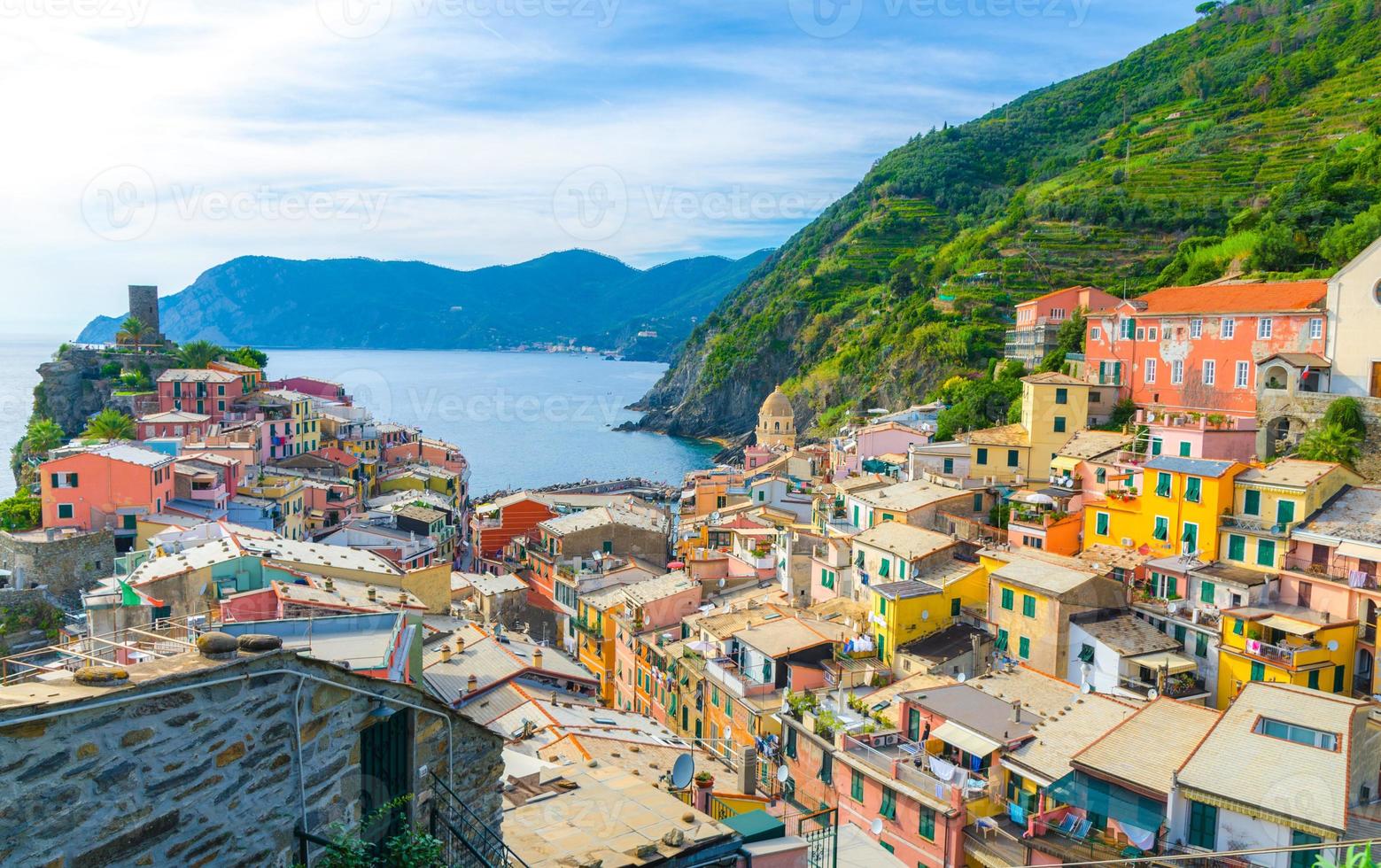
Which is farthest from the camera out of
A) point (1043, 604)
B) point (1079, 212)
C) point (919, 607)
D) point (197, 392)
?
point (1079, 212)

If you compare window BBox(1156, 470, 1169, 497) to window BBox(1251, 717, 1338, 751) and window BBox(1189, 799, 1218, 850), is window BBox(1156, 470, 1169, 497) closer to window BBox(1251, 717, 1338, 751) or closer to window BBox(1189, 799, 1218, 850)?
window BBox(1251, 717, 1338, 751)

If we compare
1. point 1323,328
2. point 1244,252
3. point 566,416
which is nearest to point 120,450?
point 1323,328

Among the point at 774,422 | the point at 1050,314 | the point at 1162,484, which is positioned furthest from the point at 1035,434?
the point at 774,422

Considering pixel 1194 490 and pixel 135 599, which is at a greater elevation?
pixel 1194 490

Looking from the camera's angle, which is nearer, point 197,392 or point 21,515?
point 21,515

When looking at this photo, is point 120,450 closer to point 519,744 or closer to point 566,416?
point 519,744

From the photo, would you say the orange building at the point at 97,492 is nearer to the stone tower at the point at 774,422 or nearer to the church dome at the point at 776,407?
the stone tower at the point at 774,422

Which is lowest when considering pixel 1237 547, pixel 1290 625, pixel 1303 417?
pixel 1290 625

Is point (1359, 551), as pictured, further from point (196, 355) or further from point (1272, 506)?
point (196, 355)
